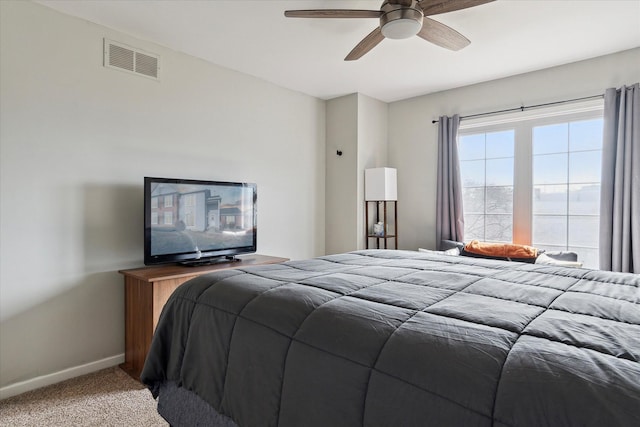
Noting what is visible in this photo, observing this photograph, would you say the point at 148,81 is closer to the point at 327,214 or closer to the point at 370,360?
the point at 327,214

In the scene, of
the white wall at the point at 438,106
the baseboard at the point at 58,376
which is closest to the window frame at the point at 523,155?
the white wall at the point at 438,106

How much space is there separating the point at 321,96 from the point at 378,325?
379 centimetres

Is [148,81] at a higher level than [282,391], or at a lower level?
higher

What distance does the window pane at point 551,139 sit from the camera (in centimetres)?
360

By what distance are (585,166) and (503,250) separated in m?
1.09

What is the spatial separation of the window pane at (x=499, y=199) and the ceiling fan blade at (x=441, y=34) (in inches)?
75.1

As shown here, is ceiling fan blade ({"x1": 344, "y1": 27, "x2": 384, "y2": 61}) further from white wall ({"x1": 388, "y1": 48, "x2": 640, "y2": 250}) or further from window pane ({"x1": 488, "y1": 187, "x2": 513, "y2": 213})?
window pane ({"x1": 488, "y1": 187, "x2": 513, "y2": 213})

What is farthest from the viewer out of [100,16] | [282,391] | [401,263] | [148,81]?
[148,81]

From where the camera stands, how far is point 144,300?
8.46ft

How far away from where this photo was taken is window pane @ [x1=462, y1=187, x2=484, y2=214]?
13.5 feet

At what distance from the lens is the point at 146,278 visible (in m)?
2.45

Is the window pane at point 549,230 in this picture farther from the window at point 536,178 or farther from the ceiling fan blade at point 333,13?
the ceiling fan blade at point 333,13

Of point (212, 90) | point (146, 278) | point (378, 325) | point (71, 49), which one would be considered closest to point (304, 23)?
point (212, 90)

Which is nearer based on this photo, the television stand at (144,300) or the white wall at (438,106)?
the television stand at (144,300)
